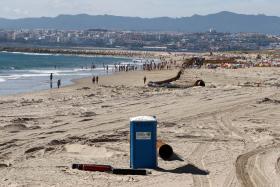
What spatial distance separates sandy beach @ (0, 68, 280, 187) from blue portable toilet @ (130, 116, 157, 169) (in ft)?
1.10

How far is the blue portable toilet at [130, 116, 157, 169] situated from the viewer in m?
11.8

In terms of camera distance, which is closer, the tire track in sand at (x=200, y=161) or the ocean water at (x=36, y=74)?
the tire track in sand at (x=200, y=161)

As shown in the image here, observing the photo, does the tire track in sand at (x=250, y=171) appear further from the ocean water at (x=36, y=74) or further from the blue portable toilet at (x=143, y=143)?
the ocean water at (x=36, y=74)

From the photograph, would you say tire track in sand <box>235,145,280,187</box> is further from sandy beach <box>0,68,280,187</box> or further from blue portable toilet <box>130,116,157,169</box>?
blue portable toilet <box>130,116,157,169</box>

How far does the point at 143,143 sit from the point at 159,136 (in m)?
4.16

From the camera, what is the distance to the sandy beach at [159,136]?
11.0 meters

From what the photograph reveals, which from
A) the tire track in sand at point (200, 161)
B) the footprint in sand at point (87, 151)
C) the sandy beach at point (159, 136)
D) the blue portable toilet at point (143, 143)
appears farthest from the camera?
the footprint in sand at point (87, 151)

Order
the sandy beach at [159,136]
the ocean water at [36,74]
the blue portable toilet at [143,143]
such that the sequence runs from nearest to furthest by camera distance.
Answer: the sandy beach at [159,136]
the blue portable toilet at [143,143]
the ocean water at [36,74]

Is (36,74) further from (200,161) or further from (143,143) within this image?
(143,143)

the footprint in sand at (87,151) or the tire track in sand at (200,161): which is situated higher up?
the tire track in sand at (200,161)

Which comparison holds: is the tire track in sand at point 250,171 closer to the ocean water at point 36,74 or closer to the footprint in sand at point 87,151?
the footprint in sand at point 87,151

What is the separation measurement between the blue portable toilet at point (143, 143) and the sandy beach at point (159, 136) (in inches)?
13.2

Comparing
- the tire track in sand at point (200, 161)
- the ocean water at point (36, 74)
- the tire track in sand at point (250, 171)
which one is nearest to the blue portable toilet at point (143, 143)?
the tire track in sand at point (200, 161)

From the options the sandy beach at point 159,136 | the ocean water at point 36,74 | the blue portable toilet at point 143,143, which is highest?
the blue portable toilet at point 143,143
